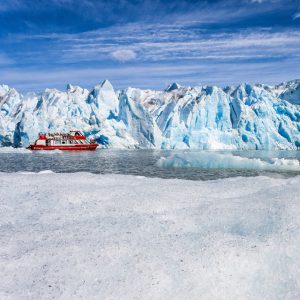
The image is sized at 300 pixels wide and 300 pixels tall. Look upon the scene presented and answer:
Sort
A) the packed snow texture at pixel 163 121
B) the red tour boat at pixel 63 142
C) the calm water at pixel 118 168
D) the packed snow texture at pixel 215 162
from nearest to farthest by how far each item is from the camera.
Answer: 1. the calm water at pixel 118 168
2. the packed snow texture at pixel 215 162
3. the red tour boat at pixel 63 142
4. the packed snow texture at pixel 163 121

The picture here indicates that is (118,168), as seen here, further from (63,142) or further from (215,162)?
(63,142)

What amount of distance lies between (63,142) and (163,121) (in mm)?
25980

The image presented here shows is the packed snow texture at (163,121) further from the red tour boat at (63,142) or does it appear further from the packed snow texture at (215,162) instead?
the packed snow texture at (215,162)

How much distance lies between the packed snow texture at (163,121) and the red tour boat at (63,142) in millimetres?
5524

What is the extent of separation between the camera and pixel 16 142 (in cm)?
7156

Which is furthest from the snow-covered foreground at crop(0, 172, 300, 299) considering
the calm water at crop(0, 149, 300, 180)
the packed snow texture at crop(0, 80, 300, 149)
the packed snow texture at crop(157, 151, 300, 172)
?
the packed snow texture at crop(0, 80, 300, 149)

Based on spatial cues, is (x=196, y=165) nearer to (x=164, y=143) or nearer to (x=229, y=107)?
(x=164, y=143)

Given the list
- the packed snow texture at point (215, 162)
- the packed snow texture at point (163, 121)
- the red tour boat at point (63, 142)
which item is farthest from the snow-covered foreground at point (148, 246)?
the packed snow texture at point (163, 121)

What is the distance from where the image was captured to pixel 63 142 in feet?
211

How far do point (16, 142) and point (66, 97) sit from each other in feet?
57.7

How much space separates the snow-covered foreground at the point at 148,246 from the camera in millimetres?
4418

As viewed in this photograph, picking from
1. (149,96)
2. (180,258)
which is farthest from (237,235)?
(149,96)

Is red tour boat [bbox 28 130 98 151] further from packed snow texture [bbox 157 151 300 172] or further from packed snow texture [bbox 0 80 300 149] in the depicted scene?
packed snow texture [bbox 157 151 300 172]

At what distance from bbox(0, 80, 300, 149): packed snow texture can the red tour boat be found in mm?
5524
